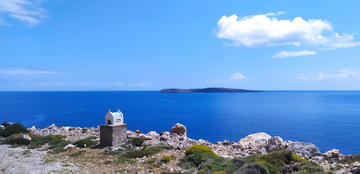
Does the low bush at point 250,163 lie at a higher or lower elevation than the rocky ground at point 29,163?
higher

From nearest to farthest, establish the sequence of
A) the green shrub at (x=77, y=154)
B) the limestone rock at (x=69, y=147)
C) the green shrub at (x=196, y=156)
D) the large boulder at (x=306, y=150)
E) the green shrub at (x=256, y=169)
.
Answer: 1. the green shrub at (x=256, y=169)
2. the green shrub at (x=196, y=156)
3. the green shrub at (x=77, y=154)
4. the limestone rock at (x=69, y=147)
5. the large boulder at (x=306, y=150)

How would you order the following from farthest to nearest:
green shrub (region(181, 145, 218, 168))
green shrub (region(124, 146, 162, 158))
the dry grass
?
green shrub (region(124, 146, 162, 158)) → green shrub (region(181, 145, 218, 168)) → the dry grass

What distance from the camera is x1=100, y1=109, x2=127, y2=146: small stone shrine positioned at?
22469mm

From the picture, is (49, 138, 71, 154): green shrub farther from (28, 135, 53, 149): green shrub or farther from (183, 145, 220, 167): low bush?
(183, 145, 220, 167): low bush

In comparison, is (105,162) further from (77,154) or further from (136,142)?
(136,142)

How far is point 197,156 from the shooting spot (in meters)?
18.2

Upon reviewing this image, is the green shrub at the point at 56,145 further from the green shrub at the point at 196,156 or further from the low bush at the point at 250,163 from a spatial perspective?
the low bush at the point at 250,163

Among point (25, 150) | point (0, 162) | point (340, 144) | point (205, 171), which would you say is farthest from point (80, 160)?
point (340, 144)

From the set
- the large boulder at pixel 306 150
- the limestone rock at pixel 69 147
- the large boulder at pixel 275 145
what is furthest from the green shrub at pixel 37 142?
the large boulder at pixel 306 150

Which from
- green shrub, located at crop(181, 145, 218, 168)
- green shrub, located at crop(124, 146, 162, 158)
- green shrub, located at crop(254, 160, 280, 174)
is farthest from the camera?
green shrub, located at crop(124, 146, 162, 158)

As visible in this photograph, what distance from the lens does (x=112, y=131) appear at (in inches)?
878

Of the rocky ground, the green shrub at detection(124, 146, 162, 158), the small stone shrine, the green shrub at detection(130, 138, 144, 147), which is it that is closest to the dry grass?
the green shrub at detection(124, 146, 162, 158)

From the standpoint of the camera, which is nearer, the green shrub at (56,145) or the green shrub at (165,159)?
the green shrub at (165,159)

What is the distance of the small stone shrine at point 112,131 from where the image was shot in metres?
22.5
